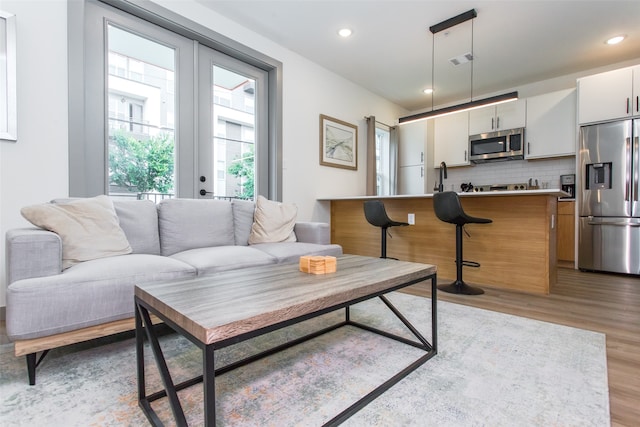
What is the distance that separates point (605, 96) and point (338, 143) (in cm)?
334

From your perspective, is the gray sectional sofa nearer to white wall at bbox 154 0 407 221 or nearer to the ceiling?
white wall at bbox 154 0 407 221

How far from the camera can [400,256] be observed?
150 inches

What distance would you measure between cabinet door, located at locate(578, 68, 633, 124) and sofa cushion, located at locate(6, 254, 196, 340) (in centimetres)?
504

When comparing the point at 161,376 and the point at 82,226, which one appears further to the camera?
the point at 82,226

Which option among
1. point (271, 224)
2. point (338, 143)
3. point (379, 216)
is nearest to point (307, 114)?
point (338, 143)

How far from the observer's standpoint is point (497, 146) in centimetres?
498

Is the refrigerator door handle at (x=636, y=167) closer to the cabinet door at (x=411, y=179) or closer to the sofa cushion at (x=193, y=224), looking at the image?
the cabinet door at (x=411, y=179)

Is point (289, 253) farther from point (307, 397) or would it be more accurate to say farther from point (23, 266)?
point (23, 266)

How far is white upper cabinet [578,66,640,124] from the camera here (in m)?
3.69

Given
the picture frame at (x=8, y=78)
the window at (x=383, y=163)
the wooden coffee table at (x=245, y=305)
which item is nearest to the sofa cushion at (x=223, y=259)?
the wooden coffee table at (x=245, y=305)

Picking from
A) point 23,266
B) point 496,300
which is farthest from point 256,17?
point 496,300

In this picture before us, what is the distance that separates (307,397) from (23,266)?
1.42 m

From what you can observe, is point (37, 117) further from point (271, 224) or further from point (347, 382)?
point (347, 382)

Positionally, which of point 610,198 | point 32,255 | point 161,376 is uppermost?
point 610,198
